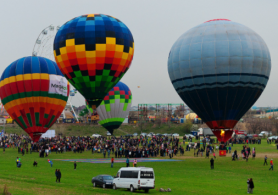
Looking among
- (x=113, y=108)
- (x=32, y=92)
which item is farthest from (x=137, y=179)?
(x=113, y=108)

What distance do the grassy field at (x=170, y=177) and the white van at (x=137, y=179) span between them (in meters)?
0.43

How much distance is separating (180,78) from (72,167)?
13.9 m

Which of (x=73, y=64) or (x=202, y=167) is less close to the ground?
(x=73, y=64)

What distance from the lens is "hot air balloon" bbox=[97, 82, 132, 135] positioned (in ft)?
207

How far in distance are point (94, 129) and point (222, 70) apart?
71619mm

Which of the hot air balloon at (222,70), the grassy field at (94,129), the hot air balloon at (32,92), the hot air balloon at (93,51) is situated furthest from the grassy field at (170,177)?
the grassy field at (94,129)

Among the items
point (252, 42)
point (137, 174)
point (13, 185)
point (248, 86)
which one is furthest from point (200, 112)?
point (13, 185)

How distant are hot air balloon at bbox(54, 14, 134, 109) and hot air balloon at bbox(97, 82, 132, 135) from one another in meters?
23.1

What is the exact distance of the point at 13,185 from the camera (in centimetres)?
2314

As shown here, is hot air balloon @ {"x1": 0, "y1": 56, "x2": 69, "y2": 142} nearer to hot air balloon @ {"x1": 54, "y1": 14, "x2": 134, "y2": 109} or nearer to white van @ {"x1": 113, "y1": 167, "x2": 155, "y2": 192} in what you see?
hot air balloon @ {"x1": 54, "y1": 14, "x2": 134, "y2": 109}

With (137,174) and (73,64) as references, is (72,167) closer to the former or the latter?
(73,64)

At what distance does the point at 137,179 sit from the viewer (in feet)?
74.9

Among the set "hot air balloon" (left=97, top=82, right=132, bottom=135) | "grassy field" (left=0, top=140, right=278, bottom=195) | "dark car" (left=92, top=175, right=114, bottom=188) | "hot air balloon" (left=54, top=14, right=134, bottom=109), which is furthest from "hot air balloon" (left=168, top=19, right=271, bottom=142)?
"hot air balloon" (left=97, top=82, right=132, bottom=135)

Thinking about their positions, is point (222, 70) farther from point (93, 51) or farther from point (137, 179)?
point (137, 179)
